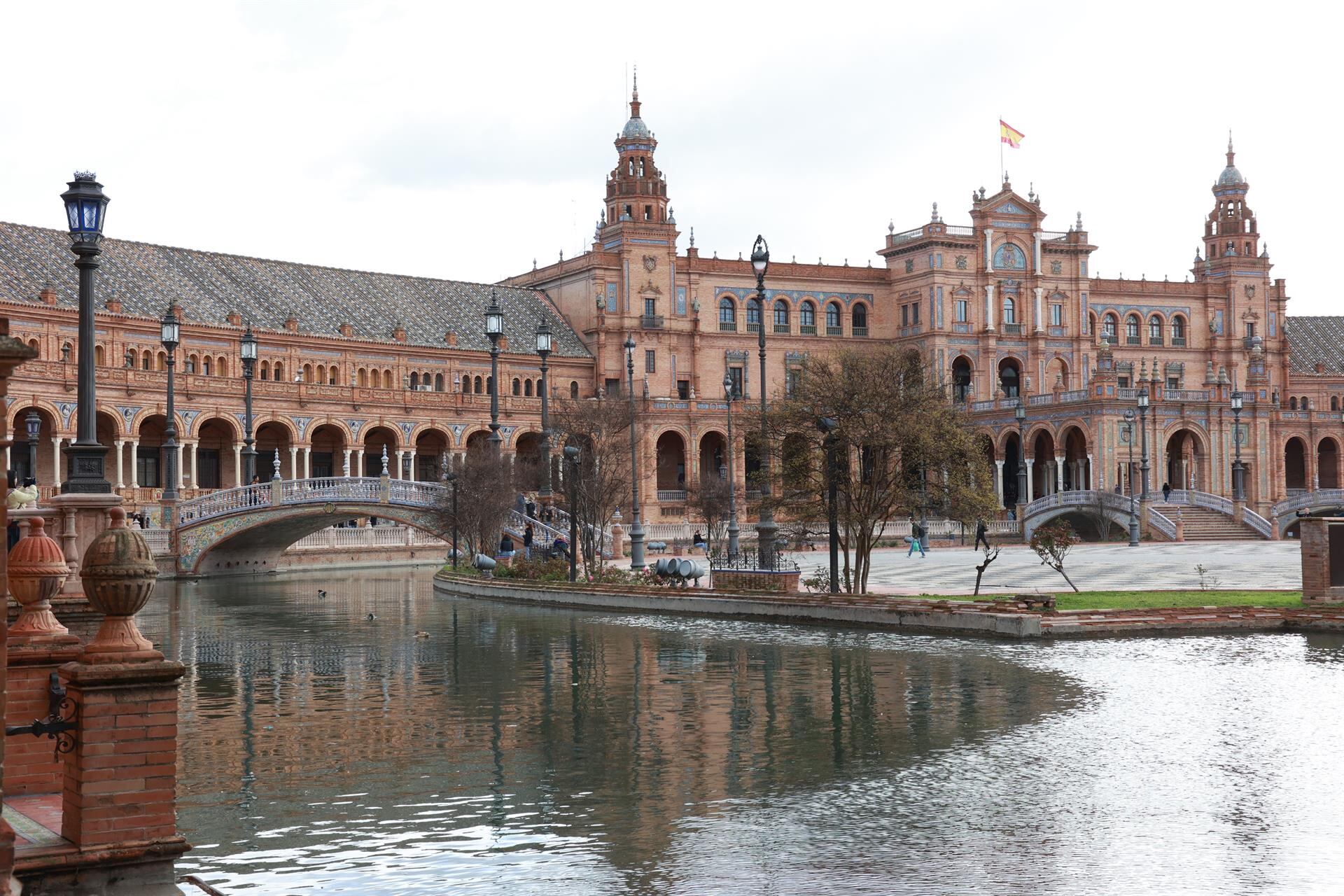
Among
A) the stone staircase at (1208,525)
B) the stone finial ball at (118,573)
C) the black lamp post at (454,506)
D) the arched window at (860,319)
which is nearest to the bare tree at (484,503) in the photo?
the black lamp post at (454,506)

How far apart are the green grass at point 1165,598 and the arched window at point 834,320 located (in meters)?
57.7

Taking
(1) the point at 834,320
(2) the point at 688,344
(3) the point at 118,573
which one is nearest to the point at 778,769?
(3) the point at 118,573

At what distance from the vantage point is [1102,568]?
38.5 metres

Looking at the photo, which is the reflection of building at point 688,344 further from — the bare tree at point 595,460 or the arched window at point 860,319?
the bare tree at point 595,460

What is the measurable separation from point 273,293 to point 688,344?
23178mm

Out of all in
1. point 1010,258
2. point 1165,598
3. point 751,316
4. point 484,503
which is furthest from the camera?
point 1010,258

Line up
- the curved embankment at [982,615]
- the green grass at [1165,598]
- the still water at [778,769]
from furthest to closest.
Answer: the green grass at [1165,598] < the curved embankment at [982,615] < the still water at [778,769]

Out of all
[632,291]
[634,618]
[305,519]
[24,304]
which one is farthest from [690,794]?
[632,291]

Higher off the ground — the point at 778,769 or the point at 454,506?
the point at 454,506

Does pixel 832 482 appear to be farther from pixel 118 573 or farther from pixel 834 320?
pixel 834 320

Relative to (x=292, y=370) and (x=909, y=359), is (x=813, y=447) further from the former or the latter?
(x=292, y=370)

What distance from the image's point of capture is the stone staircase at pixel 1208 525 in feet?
196

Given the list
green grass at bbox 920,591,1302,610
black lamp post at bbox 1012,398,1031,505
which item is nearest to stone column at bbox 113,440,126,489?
black lamp post at bbox 1012,398,1031,505

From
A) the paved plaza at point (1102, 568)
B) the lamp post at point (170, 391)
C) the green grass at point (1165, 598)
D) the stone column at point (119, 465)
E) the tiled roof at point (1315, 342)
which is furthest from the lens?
the tiled roof at point (1315, 342)
